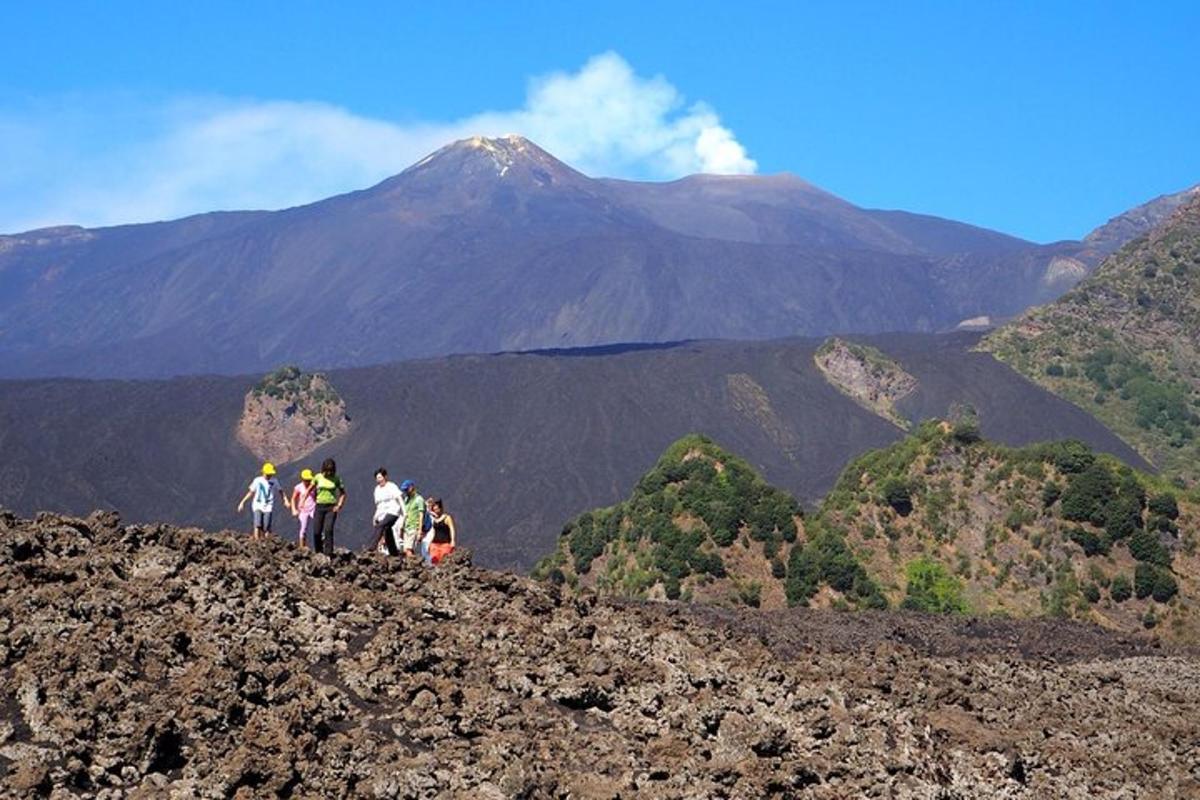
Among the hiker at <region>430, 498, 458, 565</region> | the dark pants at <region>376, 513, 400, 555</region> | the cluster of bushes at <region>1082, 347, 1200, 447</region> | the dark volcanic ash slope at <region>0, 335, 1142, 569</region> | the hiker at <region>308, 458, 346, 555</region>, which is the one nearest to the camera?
the hiker at <region>308, 458, 346, 555</region>

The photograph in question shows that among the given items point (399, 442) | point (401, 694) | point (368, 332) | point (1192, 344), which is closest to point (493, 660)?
point (401, 694)

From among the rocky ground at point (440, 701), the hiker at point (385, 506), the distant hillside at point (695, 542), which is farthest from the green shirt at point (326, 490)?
the distant hillside at point (695, 542)

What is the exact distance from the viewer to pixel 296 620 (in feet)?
52.5

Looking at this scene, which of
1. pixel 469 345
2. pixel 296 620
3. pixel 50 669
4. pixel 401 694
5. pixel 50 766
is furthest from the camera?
pixel 469 345

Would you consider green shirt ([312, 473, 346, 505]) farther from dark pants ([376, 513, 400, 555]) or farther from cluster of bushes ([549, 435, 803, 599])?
cluster of bushes ([549, 435, 803, 599])

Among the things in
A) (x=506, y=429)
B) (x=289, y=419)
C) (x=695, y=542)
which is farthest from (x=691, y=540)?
(x=289, y=419)

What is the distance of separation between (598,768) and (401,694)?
1.83m

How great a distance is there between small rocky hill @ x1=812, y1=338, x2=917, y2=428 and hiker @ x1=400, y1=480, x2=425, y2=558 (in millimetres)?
76472

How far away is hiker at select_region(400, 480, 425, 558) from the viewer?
23094 millimetres

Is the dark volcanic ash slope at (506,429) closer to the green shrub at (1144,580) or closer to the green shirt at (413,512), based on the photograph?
the green shrub at (1144,580)

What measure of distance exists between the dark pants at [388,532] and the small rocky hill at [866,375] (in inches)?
3020

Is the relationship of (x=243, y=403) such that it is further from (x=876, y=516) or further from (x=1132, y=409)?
(x=876, y=516)

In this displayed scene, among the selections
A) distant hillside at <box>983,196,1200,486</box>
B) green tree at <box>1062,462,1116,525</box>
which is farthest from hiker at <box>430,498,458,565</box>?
distant hillside at <box>983,196,1200,486</box>

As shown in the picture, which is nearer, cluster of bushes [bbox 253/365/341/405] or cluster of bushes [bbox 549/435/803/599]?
cluster of bushes [bbox 549/435/803/599]
